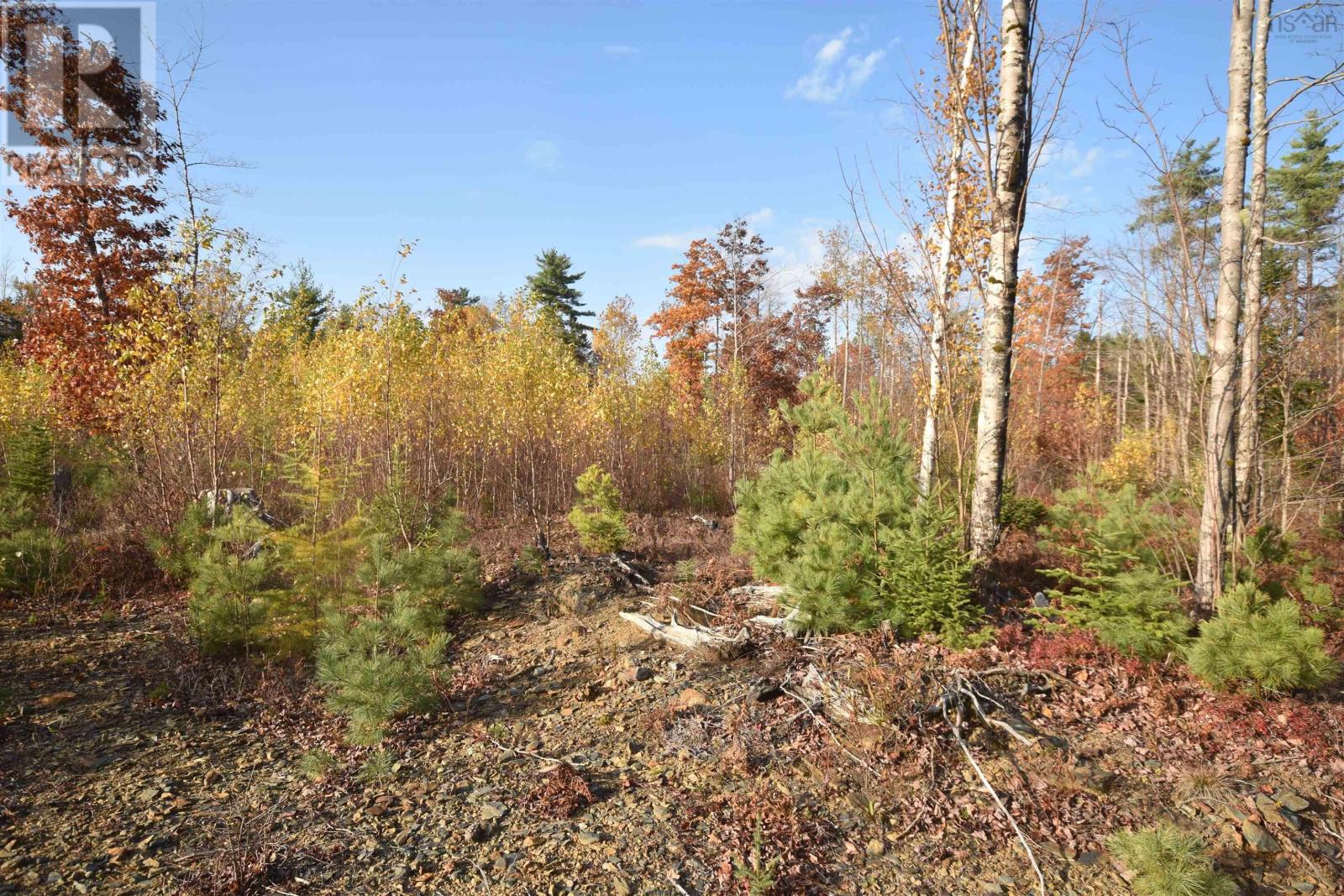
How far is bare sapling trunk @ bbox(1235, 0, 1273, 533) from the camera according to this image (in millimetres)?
4930

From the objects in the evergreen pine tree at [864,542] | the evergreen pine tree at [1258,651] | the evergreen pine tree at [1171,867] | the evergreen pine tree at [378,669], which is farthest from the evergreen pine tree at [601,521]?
the evergreen pine tree at [1171,867]

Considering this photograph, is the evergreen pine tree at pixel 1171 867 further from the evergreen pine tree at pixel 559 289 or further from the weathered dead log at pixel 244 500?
the evergreen pine tree at pixel 559 289

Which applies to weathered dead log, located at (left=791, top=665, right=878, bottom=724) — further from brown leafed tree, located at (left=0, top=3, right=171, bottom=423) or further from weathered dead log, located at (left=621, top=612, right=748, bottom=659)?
brown leafed tree, located at (left=0, top=3, right=171, bottom=423)

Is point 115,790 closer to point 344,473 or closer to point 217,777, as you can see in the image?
point 217,777

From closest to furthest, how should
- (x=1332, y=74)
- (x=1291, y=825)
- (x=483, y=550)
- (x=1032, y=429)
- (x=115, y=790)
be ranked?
(x=1291, y=825)
(x=115, y=790)
(x=1332, y=74)
(x=483, y=550)
(x=1032, y=429)

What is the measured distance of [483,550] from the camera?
8.37 meters

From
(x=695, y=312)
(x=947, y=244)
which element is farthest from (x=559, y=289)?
(x=947, y=244)

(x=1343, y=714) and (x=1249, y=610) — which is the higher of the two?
(x=1249, y=610)

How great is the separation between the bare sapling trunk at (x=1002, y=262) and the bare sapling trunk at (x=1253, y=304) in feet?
4.94

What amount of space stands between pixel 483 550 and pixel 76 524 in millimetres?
5941

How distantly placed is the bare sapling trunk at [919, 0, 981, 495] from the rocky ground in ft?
6.30

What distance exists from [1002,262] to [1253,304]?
227 centimetres

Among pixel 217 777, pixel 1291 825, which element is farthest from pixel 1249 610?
pixel 217 777

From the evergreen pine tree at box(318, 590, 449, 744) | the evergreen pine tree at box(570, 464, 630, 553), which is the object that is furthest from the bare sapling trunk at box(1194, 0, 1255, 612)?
the evergreen pine tree at box(318, 590, 449, 744)
